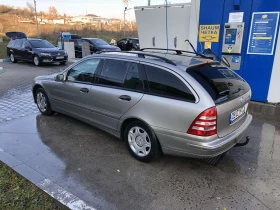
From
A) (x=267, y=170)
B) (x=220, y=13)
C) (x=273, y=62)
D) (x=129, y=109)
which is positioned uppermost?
(x=220, y=13)

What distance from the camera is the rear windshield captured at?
2983 mm

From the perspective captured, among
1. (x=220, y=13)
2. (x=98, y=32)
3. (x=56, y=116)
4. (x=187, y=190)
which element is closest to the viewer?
(x=187, y=190)

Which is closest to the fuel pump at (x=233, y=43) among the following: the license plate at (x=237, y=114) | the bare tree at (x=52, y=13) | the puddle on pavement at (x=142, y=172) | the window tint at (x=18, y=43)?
the puddle on pavement at (x=142, y=172)

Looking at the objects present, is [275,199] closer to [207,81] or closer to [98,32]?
[207,81]

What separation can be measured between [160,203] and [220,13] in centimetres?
504

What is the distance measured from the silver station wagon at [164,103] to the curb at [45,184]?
116 cm

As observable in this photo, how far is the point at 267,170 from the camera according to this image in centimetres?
339

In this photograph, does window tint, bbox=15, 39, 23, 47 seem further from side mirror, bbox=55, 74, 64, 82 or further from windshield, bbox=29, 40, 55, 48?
side mirror, bbox=55, 74, 64, 82

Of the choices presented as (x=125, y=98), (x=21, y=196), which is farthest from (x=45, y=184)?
(x=125, y=98)

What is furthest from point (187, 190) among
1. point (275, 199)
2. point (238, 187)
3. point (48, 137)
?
point (48, 137)

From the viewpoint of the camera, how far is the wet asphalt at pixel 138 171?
9.06 ft

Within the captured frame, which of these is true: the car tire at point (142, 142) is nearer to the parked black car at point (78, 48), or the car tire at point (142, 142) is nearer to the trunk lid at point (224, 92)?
the trunk lid at point (224, 92)

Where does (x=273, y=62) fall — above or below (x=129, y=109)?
above

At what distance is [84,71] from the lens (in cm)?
427
